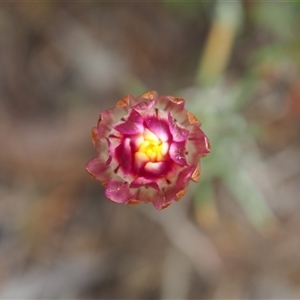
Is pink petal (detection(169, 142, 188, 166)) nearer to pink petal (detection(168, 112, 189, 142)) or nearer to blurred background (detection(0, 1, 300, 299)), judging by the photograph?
pink petal (detection(168, 112, 189, 142))

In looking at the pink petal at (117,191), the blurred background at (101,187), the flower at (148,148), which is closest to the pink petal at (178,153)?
the flower at (148,148)

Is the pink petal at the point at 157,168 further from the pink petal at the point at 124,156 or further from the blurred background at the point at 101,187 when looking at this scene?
the blurred background at the point at 101,187

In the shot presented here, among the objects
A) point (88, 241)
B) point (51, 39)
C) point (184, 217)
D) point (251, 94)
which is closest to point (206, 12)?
point (251, 94)

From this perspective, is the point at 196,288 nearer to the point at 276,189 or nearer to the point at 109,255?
the point at 109,255

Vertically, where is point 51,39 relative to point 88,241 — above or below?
above

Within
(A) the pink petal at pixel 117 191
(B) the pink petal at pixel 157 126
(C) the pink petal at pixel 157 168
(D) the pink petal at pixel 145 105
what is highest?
(D) the pink petal at pixel 145 105

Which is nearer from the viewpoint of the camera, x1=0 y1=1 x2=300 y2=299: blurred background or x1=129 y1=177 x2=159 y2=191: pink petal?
x1=129 y1=177 x2=159 y2=191: pink petal

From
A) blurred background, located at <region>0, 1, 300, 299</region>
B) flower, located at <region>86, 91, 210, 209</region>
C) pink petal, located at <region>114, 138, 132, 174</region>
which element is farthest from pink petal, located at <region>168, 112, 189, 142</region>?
blurred background, located at <region>0, 1, 300, 299</region>
